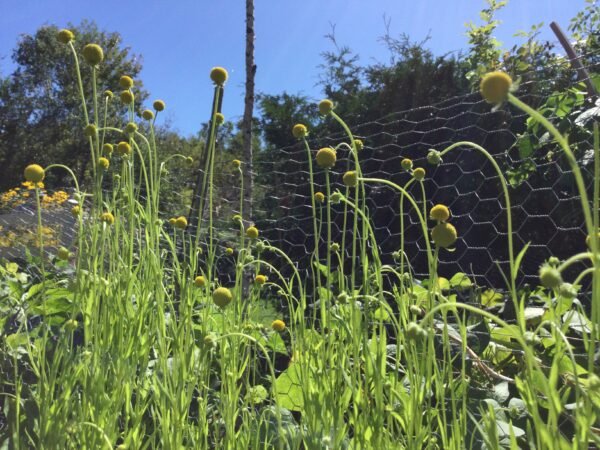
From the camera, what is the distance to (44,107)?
32.9 feet

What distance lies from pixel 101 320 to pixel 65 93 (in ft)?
33.6

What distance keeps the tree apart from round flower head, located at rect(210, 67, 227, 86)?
9.32 metres

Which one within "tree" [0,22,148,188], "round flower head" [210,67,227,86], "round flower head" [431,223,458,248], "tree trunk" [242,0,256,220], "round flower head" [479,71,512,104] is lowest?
"round flower head" [431,223,458,248]

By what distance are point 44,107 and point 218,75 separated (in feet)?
34.4

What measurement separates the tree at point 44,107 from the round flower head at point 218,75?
30.6ft

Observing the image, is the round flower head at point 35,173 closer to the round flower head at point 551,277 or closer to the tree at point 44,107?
the round flower head at point 551,277

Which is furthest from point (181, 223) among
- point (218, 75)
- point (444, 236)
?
point (444, 236)

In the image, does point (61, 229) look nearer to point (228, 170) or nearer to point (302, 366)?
point (302, 366)

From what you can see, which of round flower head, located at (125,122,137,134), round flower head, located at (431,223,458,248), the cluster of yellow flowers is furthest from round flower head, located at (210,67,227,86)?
the cluster of yellow flowers

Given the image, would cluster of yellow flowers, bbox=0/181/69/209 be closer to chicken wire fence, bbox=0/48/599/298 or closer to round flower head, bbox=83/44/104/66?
chicken wire fence, bbox=0/48/599/298

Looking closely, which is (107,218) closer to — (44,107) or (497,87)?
(497,87)

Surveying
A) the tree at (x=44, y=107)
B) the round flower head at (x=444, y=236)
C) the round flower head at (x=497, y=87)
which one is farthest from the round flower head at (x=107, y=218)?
the tree at (x=44, y=107)

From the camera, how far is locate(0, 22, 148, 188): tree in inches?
380

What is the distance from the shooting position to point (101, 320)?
89cm
